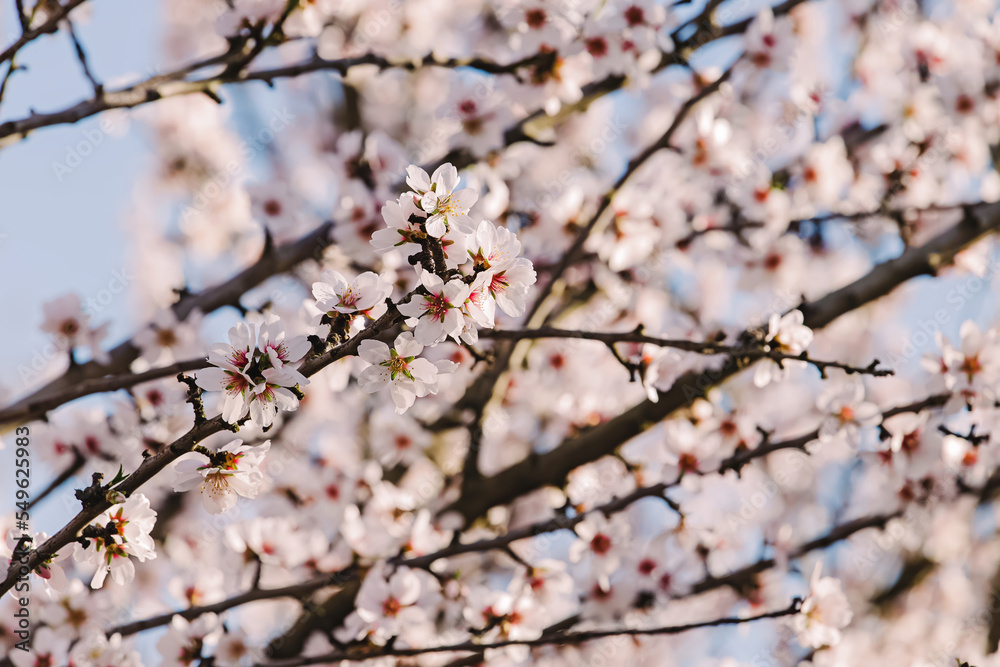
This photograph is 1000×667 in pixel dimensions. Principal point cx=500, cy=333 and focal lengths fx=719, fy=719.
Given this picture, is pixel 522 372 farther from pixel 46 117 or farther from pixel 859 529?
pixel 46 117

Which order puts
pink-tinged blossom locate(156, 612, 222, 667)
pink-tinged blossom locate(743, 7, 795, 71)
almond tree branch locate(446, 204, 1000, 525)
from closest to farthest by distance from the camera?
pink-tinged blossom locate(156, 612, 222, 667)
almond tree branch locate(446, 204, 1000, 525)
pink-tinged blossom locate(743, 7, 795, 71)

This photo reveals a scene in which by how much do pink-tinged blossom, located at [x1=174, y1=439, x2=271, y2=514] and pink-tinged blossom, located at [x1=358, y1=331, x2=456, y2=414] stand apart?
0.92ft

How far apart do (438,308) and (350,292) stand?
20 centimetres

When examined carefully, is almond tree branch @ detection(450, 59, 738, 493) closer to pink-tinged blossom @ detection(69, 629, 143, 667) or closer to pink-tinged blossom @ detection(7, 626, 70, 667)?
pink-tinged blossom @ detection(69, 629, 143, 667)

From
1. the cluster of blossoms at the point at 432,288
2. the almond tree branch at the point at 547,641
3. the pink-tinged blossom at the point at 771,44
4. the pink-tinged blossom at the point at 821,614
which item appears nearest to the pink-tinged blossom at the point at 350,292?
the cluster of blossoms at the point at 432,288

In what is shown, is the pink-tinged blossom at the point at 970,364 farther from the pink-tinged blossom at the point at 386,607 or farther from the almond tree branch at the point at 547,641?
the pink-tinged blossom at the point at 386,607

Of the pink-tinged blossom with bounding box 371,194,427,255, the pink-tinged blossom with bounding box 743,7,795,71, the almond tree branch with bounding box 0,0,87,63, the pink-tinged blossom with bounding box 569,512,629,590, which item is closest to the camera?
the pink-tinged blossom with bounding box 371,194,427,255

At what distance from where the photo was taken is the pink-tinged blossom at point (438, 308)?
1300 millimetres

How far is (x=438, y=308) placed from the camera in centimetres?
133

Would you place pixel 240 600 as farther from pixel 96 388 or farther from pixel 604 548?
pixel 604 548

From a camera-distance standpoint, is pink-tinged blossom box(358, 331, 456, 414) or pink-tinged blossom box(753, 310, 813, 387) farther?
pink-tinged blossom box(753, 310, 813, 387)

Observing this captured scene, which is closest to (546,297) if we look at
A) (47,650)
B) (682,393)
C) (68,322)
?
(682,393)

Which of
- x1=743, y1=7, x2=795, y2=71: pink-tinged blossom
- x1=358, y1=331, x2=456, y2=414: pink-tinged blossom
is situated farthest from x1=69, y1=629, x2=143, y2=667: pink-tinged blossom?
x1=743, y1=7, x2=795, y2=71: pink-tinged blossom

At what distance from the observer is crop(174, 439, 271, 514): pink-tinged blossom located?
1.48 metres
